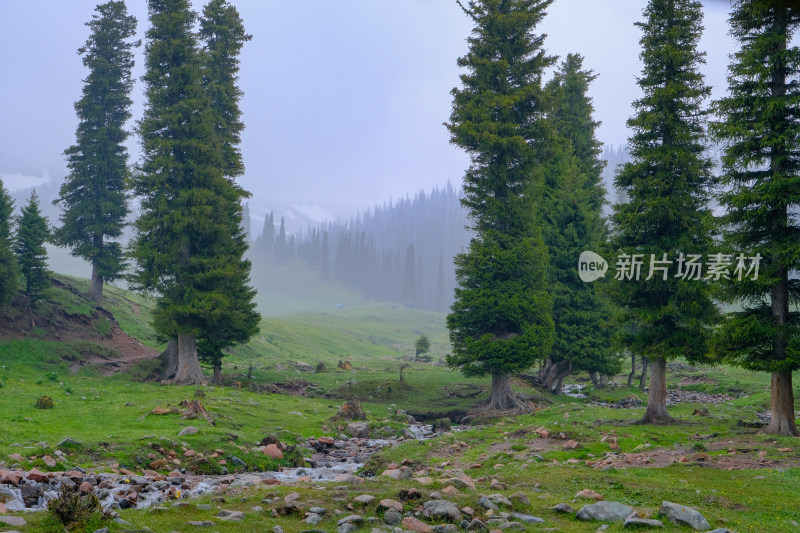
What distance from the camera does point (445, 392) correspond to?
137 feet

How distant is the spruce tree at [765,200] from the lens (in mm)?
22641

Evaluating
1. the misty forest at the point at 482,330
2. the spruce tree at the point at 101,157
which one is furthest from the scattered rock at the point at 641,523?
the spruce tree at the point at 101,157

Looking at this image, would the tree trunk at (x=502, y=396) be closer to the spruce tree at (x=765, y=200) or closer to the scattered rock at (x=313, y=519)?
the spruce tree at (x=765, y=200)

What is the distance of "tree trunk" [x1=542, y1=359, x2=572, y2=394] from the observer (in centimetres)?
4448

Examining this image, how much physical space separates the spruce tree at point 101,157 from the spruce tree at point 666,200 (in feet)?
145

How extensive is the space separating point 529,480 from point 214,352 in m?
29.2

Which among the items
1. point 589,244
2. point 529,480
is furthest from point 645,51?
point 529,480

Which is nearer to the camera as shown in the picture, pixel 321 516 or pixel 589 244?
pixel 321 516

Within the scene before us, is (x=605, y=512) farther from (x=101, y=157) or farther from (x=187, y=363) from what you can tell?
(x=101, y=157)

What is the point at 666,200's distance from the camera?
2758cm

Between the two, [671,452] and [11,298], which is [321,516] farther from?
[11,298]

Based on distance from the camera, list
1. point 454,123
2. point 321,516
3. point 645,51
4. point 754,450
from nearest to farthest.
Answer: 1. point 321,516
2. point 754,450
3. point 645,51
4. point 454,123

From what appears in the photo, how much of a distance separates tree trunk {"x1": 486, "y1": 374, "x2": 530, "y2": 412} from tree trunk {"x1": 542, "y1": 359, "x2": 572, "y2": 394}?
9400mm

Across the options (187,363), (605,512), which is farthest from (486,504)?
(187,363)
